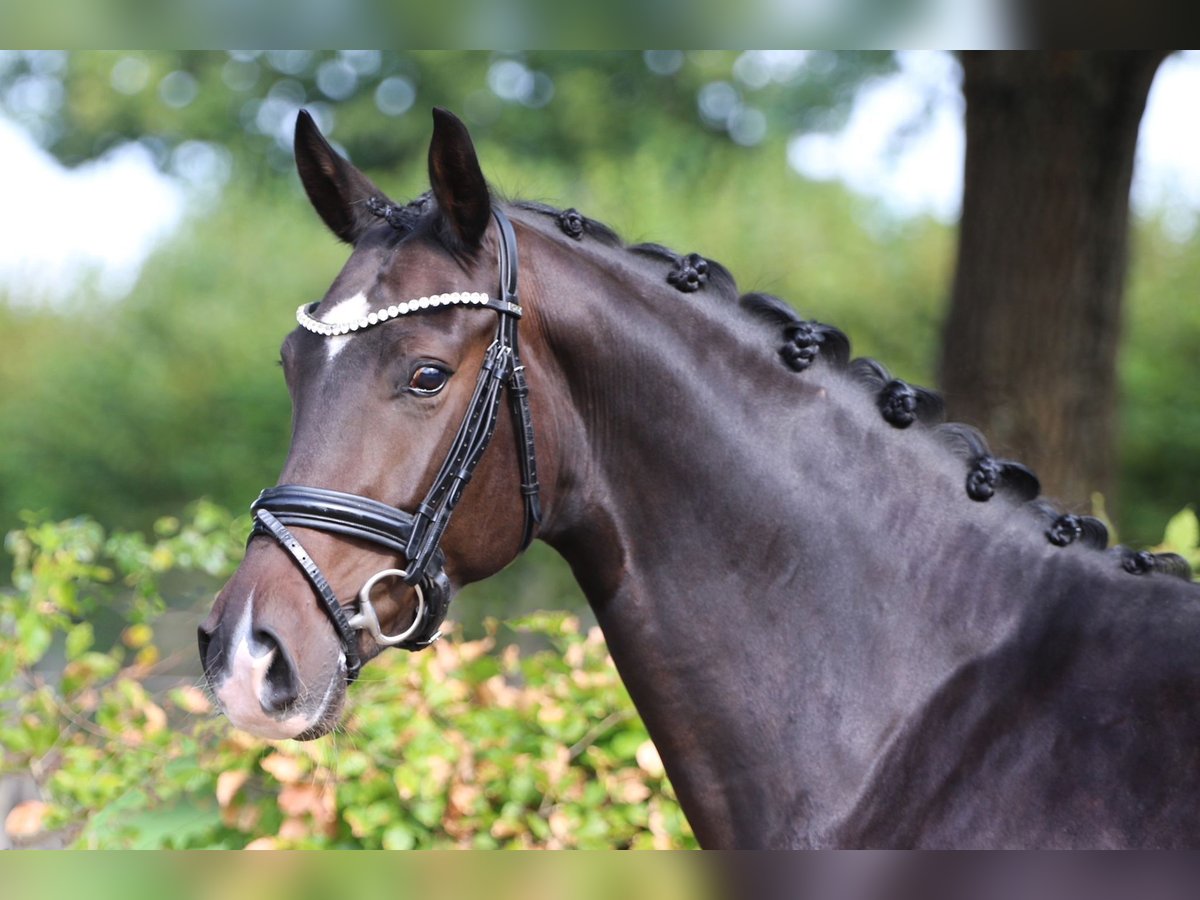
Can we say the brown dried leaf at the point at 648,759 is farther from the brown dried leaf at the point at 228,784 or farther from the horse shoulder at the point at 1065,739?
the horse shoulder at the point at 1065,739

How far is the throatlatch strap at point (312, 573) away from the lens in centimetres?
211

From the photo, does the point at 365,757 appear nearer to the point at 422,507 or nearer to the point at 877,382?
the point at 422,507

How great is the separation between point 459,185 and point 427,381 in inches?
17.1

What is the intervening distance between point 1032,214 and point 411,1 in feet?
12.0

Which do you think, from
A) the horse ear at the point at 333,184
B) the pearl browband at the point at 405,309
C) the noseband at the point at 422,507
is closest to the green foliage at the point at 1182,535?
the noseband at the point at 422,507

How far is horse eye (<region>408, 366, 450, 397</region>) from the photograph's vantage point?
2.23 meters

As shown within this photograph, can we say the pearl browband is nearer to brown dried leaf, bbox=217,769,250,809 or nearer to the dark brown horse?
the dark brown horse

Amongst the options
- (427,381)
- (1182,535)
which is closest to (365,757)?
(427,381)

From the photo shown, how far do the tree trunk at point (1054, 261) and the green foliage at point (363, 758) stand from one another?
2.37m

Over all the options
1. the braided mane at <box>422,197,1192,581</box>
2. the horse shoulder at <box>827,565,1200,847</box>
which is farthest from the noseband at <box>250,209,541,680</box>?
the horse shoulder at <box>827,565,1200,847</box>

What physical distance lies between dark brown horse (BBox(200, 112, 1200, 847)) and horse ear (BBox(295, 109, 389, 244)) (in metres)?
0.02

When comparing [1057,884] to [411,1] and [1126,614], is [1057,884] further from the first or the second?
[411,1]

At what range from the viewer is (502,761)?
390cm

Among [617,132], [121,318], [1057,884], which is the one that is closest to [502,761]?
[1057,884]
